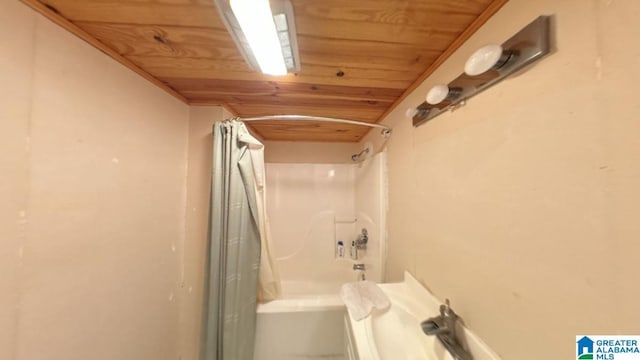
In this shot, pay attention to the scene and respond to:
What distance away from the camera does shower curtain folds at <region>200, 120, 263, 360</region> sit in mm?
1366

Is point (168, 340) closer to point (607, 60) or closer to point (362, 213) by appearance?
point (362, 213)

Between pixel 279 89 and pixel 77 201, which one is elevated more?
pixel 279 89

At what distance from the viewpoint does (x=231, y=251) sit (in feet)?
4.63

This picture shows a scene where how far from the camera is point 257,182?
1605 mm

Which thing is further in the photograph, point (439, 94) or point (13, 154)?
point (439, 94)

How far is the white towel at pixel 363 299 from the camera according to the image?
1.05 metres

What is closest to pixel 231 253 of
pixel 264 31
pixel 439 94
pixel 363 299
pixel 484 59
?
pixel 363 299

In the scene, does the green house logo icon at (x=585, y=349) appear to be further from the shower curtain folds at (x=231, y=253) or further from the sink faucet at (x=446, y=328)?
the shower curtain folds at (x=231, y=253)

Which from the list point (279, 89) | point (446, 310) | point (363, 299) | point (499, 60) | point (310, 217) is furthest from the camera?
point (310, 217)

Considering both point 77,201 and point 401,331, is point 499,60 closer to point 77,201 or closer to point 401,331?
point 401,331

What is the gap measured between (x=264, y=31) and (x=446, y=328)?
130 cm

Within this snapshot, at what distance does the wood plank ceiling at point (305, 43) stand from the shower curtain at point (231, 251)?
1.18ft

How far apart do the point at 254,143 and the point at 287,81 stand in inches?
22.2

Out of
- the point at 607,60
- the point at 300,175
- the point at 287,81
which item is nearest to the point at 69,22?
the point at 287,81
